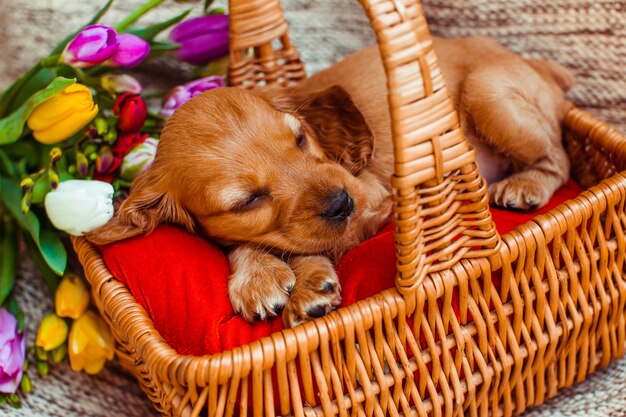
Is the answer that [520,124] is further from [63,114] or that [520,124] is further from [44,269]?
[44,269]

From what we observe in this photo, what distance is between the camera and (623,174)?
169cm

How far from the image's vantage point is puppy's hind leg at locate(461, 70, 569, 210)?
213 centimetres

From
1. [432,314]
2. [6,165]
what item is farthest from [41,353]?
[432,314]

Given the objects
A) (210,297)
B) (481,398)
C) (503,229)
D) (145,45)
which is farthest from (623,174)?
(145,45)

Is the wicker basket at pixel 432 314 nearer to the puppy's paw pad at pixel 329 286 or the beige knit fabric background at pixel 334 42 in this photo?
the puppy's paw pad at pixel 329 286

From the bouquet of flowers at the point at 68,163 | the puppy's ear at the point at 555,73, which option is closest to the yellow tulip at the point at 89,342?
the bouquet of flowers at the point at 68,163

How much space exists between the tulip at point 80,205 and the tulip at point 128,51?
401 mm

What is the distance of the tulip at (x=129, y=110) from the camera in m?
1.90

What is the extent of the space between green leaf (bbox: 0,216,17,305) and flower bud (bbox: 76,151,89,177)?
43cm

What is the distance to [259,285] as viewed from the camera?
161cm

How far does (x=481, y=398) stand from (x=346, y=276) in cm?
44

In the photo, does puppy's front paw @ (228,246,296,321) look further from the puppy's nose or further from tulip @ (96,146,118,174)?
tulip @ (96,146,118,174)

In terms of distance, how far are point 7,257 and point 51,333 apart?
308 mm

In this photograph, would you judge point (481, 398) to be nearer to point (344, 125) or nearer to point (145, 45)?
point (344, 125)
